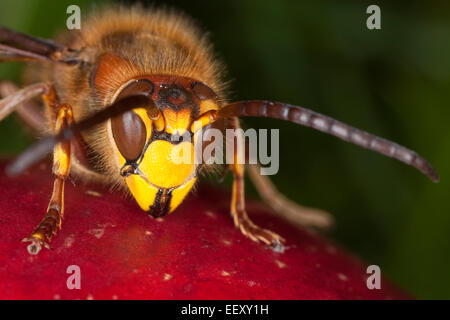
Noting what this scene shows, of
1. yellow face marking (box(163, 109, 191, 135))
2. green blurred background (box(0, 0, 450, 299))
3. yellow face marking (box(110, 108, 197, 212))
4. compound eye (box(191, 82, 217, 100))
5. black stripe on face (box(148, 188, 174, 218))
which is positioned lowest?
black stripe on face (box(148, 188, 174, 218))

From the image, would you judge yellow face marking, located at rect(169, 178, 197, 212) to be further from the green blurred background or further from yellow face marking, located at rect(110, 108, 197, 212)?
the green blurred background

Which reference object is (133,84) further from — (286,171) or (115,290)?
(286,171)

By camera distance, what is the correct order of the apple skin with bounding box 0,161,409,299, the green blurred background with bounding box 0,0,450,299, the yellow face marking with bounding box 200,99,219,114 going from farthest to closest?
1. the green blurred background with bounding box 0,0,450,299
2. the yellow face marking with bounding box 200,99,219,114
3. the apple skin with bounding box 0,161,409,299

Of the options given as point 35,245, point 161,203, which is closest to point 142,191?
point 161,203

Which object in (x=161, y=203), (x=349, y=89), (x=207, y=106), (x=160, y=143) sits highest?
(x=349, y=89)

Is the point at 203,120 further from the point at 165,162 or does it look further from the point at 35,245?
the point at 35,245

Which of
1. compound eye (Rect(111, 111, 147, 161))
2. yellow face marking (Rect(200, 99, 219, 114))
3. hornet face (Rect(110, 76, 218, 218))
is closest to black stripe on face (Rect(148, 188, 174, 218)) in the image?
hornet face (Rect(110, 76, 218, 218))
